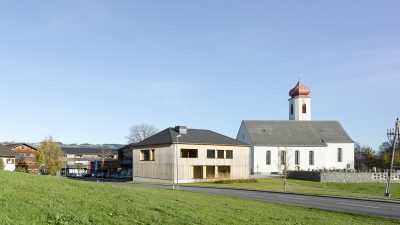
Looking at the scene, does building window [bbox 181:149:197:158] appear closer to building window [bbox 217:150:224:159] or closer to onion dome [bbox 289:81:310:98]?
building window [bbox 217:150:224:159]

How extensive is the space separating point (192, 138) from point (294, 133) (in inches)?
1393

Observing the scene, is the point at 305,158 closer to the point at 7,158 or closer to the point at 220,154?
the point at 220,154

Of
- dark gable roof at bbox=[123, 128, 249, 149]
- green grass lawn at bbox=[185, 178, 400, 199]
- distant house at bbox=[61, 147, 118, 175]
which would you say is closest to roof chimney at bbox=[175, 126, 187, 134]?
dark gable roof at bbox=[123, 128, 249, 149]

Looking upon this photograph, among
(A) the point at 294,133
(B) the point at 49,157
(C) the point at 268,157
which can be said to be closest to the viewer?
(C) the point at 268,157

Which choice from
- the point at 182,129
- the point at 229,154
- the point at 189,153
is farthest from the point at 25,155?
the point at 229,154

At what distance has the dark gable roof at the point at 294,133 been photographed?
92.4 metres

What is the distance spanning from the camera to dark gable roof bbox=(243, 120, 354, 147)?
92.4 m

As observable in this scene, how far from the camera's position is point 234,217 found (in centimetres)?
1620

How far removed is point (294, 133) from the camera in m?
94.9

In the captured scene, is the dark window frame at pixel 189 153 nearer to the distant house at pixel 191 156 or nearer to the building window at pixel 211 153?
the distant house at pixel 191 156

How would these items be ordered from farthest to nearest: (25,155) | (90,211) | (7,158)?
(25,155), (7,158), (90,211)

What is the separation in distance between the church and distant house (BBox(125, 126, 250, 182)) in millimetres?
20329

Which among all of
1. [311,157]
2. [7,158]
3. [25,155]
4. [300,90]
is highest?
[300,90]

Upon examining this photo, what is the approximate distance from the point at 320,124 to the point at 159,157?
47154 mm
